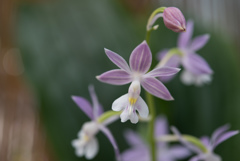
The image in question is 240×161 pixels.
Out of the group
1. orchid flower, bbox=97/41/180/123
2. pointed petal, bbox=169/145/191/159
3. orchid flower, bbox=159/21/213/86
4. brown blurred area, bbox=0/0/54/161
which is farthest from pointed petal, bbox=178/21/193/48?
brown blurred area, bbox=0/0/54/161

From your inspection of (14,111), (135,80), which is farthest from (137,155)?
(14,111)

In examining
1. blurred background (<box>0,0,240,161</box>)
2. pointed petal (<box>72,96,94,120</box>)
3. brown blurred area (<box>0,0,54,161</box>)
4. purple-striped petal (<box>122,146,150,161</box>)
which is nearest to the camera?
pointed petal (<box>72,96,94,120</box>)

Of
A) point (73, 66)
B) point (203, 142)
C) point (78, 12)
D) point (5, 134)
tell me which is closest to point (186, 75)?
point (203, 142)

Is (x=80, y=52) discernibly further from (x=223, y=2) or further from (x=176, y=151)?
(x=223, y=2)

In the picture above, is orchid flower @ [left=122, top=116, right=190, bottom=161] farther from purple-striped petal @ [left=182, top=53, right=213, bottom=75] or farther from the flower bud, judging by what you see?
the flower bud

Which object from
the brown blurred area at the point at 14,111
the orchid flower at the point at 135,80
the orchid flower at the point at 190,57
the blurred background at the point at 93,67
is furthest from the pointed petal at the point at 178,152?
the brown blurred area at the point at 14,111

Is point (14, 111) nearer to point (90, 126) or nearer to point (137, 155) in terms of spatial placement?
point (137, 155)

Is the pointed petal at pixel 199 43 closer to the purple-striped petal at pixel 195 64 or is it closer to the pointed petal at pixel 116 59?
the purple-striped petal at pixel 195 64
